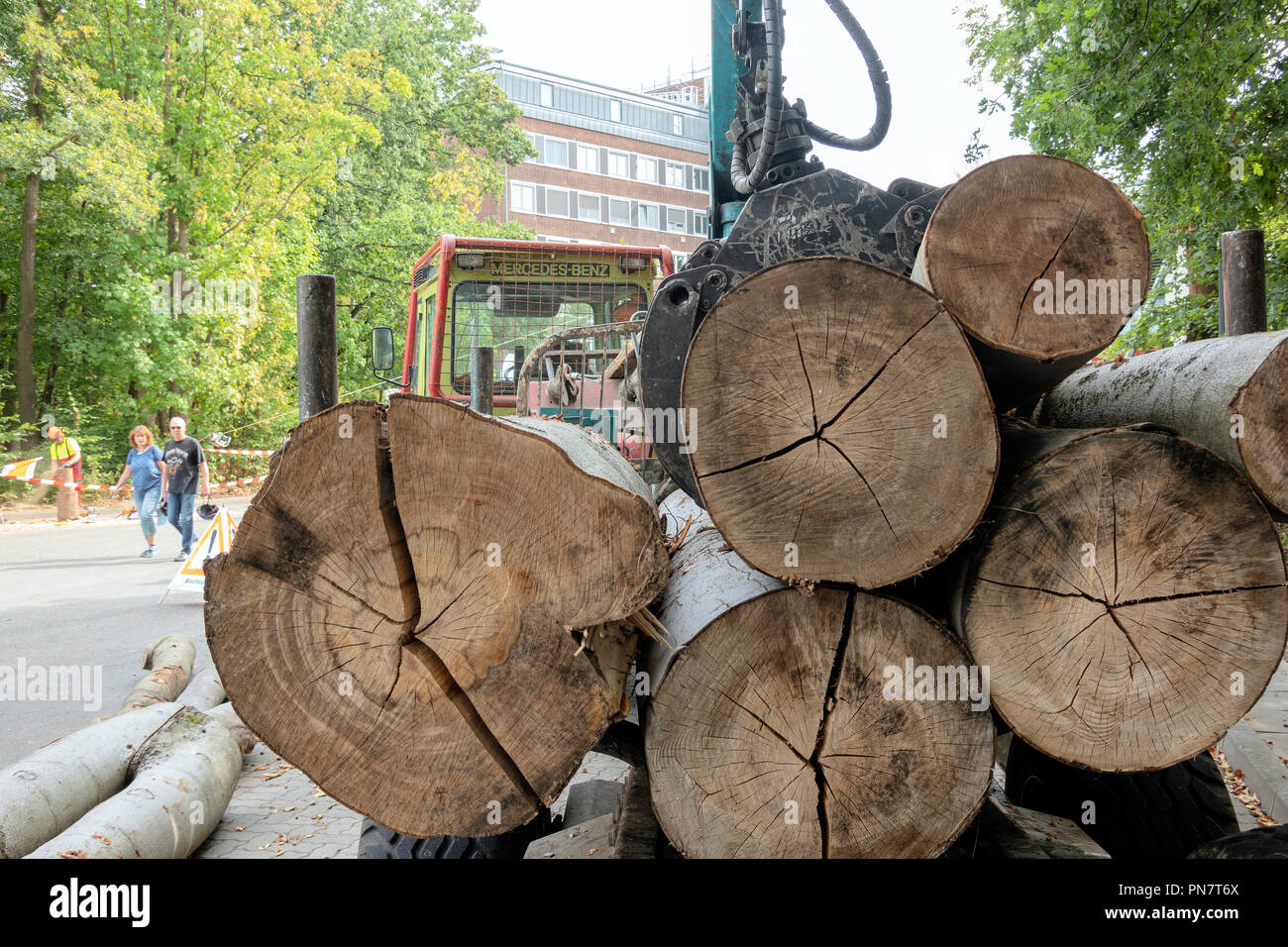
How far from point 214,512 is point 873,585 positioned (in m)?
8.16

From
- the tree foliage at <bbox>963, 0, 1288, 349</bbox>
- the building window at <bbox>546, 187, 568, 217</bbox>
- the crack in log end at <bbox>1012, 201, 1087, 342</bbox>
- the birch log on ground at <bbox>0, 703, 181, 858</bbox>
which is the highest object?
the building window at <bbox>546, 187, 568, 217</bbox>

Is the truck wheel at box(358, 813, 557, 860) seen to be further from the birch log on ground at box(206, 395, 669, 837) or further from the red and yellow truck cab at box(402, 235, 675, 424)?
the red and yellow truck cab at box(402, 235, 675, 424)

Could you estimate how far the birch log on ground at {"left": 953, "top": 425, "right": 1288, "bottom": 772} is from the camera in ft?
6.28

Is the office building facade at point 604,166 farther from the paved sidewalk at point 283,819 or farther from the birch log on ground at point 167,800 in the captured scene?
the birch log on ground at point 167,800

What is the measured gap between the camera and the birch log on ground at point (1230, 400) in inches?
76.7

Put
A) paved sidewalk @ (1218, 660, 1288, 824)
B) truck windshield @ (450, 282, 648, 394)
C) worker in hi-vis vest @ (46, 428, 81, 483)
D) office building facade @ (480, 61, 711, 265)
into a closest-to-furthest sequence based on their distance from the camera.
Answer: paved sidewalk @ (1218, 660, 1288, 824)
truck windshield @ (450, 282, 648, 394)
worker in hi-vis vest @ (46, 428, 81, 483)
office building facade @ (480, 61, 711, 265)

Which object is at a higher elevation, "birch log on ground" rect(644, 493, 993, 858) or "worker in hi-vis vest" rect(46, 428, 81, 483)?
"worker in hi-vis vest" rect(46, 428, 81, 483)

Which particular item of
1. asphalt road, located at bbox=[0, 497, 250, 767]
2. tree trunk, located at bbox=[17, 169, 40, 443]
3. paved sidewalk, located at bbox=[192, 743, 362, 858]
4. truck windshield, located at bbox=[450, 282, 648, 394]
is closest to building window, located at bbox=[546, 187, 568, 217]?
tree trunk, located at bbox=[17, 169, 40, 443]

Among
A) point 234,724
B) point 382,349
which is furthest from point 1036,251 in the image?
point 382,349

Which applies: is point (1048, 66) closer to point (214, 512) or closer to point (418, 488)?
point (418, 488)

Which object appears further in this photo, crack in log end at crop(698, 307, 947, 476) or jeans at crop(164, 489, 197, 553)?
jeans at crop(164, 489, 197, 553)

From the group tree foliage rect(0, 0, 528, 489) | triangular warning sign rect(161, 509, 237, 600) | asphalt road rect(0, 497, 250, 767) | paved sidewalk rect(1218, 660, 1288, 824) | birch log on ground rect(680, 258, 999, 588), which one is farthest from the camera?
tree foliage rect(0, 0, 528, 489)

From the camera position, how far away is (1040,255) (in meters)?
1.98

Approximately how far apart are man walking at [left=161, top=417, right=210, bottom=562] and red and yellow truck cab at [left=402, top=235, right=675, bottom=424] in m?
3.70
